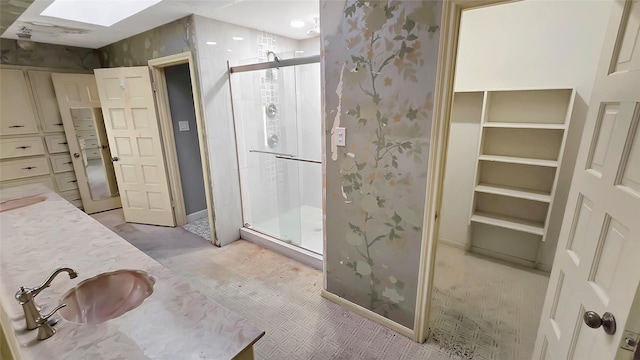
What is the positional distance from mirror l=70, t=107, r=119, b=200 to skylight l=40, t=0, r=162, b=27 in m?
1.53

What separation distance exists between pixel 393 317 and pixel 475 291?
2.83 ft

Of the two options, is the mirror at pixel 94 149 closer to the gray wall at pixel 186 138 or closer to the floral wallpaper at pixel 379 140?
the gray wall at pixel 186 138

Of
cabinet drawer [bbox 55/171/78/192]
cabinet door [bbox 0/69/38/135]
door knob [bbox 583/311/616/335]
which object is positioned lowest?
cabinet drawer [bbox 55/171/78/192]

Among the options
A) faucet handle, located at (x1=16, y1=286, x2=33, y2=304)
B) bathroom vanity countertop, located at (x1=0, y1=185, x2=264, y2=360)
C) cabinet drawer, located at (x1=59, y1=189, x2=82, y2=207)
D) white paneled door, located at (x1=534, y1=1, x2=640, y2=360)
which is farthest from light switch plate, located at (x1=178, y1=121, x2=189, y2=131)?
white paneled door, located at (x1=534, y1=1, x2=640, y2=360)

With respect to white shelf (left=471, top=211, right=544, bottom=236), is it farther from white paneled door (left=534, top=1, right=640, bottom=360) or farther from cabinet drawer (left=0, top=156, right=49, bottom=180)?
cabinet drawer (left=0, top=156, right=49, bottom=180)

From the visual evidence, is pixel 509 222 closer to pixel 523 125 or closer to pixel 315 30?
pixel 523 125

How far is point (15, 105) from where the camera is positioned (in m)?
3.18

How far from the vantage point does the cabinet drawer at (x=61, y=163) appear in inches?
138

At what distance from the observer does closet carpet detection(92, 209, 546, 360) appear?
67.2 inches

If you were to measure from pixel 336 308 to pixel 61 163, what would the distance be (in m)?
3.94

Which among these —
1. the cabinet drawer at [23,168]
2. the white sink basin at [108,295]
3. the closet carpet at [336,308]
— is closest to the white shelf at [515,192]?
the closet carpet at [336,308]

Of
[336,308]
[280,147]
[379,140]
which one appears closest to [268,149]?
[280,147]

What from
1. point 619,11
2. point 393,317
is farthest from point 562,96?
point 393,317

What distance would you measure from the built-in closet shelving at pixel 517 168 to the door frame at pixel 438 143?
124cm
